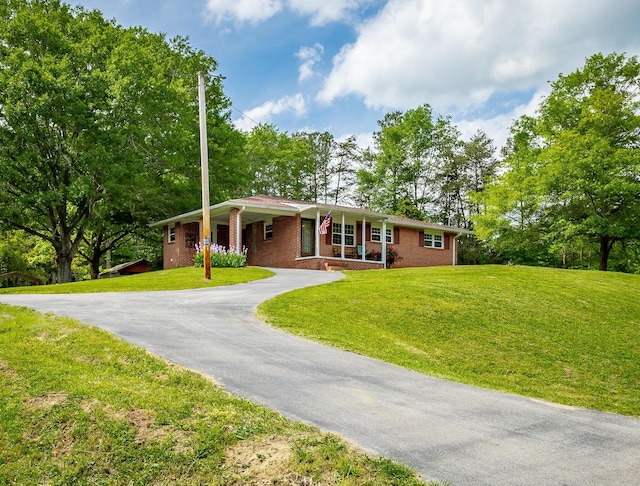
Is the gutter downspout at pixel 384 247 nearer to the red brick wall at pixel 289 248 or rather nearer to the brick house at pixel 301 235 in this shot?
the brick house at pixel 301 235

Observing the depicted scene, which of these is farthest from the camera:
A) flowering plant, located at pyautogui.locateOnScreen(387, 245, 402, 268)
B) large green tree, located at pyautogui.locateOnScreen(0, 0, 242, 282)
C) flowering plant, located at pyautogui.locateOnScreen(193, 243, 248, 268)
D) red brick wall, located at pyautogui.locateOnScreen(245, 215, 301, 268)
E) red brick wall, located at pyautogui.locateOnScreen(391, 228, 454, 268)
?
red brick wall, located at pyautogui.locateOnScreen(391, 228, 454, 268)

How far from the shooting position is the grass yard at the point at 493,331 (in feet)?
25.8

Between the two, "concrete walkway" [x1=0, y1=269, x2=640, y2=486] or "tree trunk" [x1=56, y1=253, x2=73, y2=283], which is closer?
"concrete walkway" [x1=0, y1=269, x2=640, y2=486]

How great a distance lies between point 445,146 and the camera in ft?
155

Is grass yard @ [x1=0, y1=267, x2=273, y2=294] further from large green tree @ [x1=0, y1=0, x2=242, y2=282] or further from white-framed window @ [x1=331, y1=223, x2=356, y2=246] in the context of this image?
large green tree @ [x1=0, y1=0, x2=242, y2=282]

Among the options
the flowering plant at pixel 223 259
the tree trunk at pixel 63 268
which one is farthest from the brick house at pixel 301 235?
the tree trunk at pixel 63 268

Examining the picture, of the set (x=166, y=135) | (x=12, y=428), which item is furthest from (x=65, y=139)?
(x=12, y=428)

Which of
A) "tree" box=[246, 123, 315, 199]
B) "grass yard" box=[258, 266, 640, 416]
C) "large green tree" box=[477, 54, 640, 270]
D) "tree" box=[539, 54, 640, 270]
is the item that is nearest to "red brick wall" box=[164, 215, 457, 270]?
"large green tree" box=[477, 54, 640, 270]

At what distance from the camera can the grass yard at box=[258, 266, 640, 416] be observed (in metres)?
7.86

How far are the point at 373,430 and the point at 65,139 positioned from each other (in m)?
25.7

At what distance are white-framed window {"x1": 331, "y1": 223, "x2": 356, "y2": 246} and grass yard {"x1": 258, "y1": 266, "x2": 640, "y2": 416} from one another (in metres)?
12.2

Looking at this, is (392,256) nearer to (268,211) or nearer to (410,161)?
(268,211)

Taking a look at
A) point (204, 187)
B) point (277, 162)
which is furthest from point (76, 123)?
point (277, 162)

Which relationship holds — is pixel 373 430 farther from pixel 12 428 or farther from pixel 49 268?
pixel 49 268
